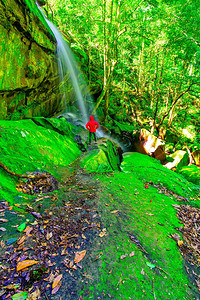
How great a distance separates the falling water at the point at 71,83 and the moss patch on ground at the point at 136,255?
11.8 metres

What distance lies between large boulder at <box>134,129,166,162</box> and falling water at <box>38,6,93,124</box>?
5.58 m

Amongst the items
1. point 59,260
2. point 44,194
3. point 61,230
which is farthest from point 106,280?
point 44,194

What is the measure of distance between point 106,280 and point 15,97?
9302mm

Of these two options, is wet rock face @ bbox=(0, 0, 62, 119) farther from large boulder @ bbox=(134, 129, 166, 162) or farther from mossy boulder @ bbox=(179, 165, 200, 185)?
mossy boulder @ bbox=(179, 165, 200, 185)

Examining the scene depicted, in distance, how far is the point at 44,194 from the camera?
3.53m

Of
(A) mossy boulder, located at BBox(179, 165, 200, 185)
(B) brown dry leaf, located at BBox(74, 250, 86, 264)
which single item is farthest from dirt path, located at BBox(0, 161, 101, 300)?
(A) mossy boulder, located at BBox(179, 165, 200, 185)

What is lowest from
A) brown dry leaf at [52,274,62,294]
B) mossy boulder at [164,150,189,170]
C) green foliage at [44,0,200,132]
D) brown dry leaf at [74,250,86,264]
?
mossy boulder at [164,150,189,170]

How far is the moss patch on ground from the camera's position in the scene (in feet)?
6.10

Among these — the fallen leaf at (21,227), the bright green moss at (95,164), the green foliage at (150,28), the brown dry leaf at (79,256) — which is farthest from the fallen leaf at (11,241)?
the green foliage at (150,28)

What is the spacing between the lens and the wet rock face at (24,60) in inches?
279

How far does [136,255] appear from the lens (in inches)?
91.2

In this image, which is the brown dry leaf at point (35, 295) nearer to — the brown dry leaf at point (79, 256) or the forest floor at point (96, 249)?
the forest floor at point (96, 249)

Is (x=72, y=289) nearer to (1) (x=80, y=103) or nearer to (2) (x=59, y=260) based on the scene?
(2) (x=59, y=260)

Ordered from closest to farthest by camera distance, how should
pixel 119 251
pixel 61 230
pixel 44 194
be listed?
1. pixel 119 251
2. pixel 61 230
3. pixel 44 194
